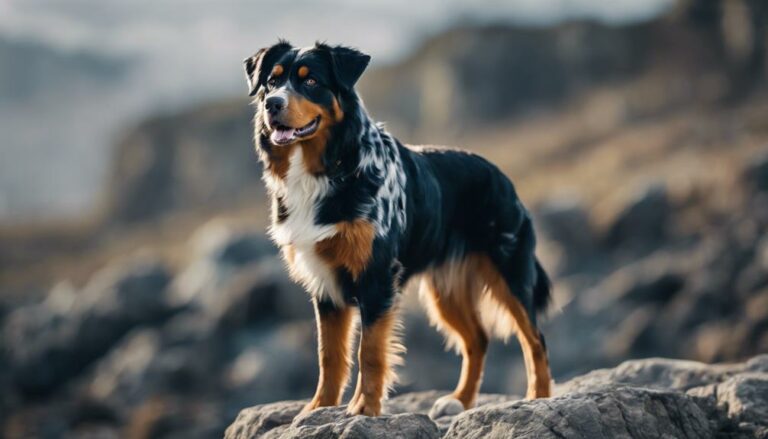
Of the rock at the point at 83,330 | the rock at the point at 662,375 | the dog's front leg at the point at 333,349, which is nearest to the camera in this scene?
the dog's front leg at the point at 333,349

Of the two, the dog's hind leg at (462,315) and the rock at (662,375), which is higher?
the dog's hind leg at (462,315)

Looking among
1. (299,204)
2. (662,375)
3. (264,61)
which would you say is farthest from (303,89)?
(662,375)

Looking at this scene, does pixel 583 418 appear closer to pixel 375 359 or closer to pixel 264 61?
pixel 375 359

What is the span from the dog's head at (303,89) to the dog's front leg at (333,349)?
1.31 m

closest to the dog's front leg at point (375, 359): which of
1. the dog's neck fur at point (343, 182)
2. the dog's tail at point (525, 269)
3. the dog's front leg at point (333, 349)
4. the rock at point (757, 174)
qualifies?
the dog's front leg at point (333, 349)

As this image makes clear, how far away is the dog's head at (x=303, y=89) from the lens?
6.38 m

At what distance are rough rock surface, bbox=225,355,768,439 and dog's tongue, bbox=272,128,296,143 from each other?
76.4 inches

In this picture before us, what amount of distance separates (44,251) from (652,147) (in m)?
46.6

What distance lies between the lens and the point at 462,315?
26.1ft

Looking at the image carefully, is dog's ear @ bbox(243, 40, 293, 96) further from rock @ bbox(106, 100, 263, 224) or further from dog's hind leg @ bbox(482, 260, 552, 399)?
rock @ bbox(106, 100, 263, 224)

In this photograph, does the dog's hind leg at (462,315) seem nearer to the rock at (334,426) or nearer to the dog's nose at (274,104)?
the rock at (334,426)

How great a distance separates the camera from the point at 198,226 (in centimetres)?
5944

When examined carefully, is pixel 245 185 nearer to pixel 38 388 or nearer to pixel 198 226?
pixel 198 226

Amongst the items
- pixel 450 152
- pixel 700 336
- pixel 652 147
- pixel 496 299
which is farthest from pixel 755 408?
pixel 652 147
